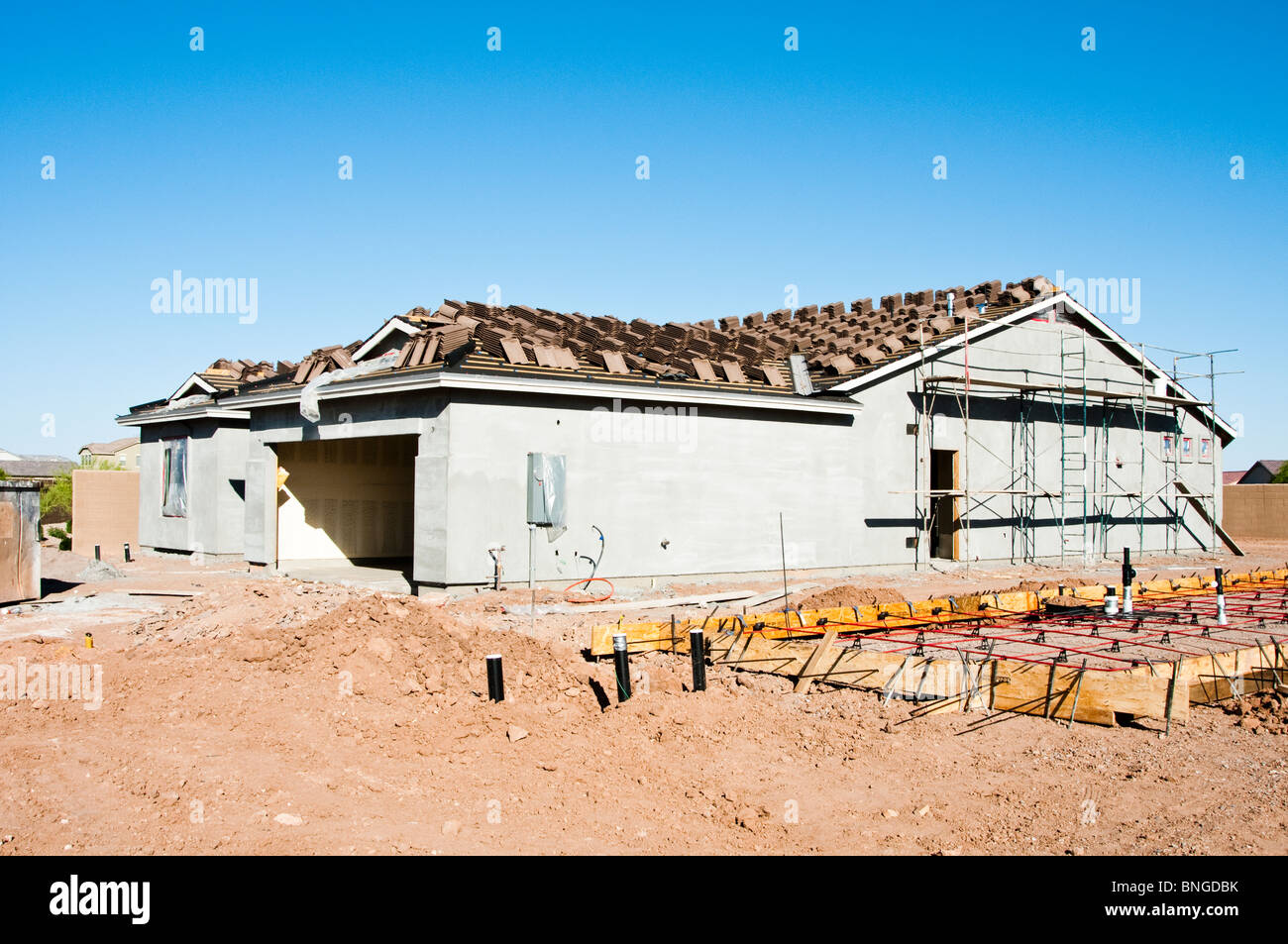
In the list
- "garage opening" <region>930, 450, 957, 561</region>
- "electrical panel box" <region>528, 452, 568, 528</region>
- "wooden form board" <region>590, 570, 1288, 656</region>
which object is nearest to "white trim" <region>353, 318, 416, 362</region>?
"electrical panel box" <region>528, 452, 568, 528</region>

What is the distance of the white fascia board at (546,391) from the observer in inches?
667

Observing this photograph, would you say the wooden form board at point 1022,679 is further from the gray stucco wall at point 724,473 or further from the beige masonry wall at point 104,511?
the beige masonry wall at point 104,511

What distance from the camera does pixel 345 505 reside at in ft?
78.5

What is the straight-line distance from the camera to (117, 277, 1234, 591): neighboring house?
17.7 metres

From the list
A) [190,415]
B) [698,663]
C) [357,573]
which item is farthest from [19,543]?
[698,663]

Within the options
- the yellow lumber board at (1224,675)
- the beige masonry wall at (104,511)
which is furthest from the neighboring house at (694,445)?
the yellow lumber board at (1224,675)

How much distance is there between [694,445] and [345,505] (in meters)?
9.43

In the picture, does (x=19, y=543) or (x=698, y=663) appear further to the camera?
(x=19, y=543)

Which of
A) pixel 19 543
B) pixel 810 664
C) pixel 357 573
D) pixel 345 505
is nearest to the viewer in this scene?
pixel 810 664

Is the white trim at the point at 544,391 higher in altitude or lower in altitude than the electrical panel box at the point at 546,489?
higher

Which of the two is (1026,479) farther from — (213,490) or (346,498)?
(213,490)

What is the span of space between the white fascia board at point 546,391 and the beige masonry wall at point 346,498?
210 centimetres

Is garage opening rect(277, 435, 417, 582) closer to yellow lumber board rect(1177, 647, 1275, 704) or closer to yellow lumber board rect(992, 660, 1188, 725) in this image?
yellow lumber board rect(992, 660, 1188, 725)
